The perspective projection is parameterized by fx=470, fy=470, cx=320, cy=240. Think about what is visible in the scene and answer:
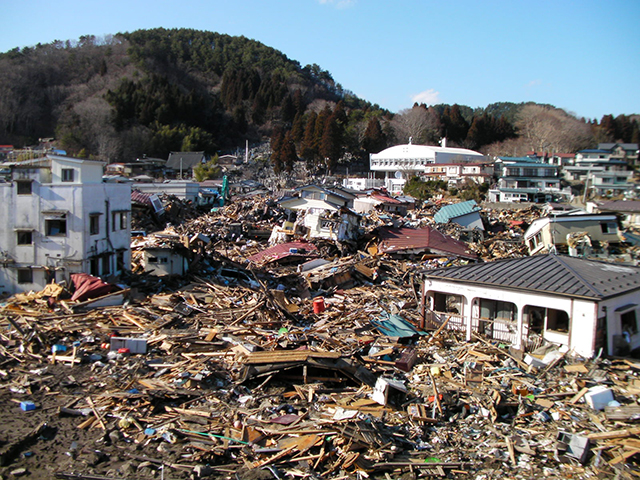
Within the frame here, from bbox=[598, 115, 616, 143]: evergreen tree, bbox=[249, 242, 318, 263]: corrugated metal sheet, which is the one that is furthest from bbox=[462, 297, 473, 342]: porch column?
bbox=[598, 115, 616, 143]: evergreen tree

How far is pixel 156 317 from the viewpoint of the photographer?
14.5 meters

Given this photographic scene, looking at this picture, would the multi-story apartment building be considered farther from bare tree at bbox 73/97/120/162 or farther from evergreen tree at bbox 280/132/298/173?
bare tree at bbox 73/97/120/162

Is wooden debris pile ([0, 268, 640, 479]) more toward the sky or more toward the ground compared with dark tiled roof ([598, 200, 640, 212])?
more toward the ground

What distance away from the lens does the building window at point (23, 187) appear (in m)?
16.6

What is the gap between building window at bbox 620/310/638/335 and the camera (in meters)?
12.4

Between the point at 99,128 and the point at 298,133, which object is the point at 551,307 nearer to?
the point at 298,133

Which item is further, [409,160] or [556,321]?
[409,160]

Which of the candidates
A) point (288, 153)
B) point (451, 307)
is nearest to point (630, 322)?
point (451, 307)

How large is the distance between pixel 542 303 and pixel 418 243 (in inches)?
445

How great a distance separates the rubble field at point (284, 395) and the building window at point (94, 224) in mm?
A: 2370

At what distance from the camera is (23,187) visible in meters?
16.6

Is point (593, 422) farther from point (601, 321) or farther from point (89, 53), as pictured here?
point (89, 53)

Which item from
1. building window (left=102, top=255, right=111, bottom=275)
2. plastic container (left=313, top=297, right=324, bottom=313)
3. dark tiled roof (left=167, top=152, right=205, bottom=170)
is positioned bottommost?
plastic container (left=313, top=297, right=324, bottom=313)

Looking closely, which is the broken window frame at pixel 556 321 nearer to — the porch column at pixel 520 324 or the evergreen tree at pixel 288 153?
the porch column at pixel 520 324
